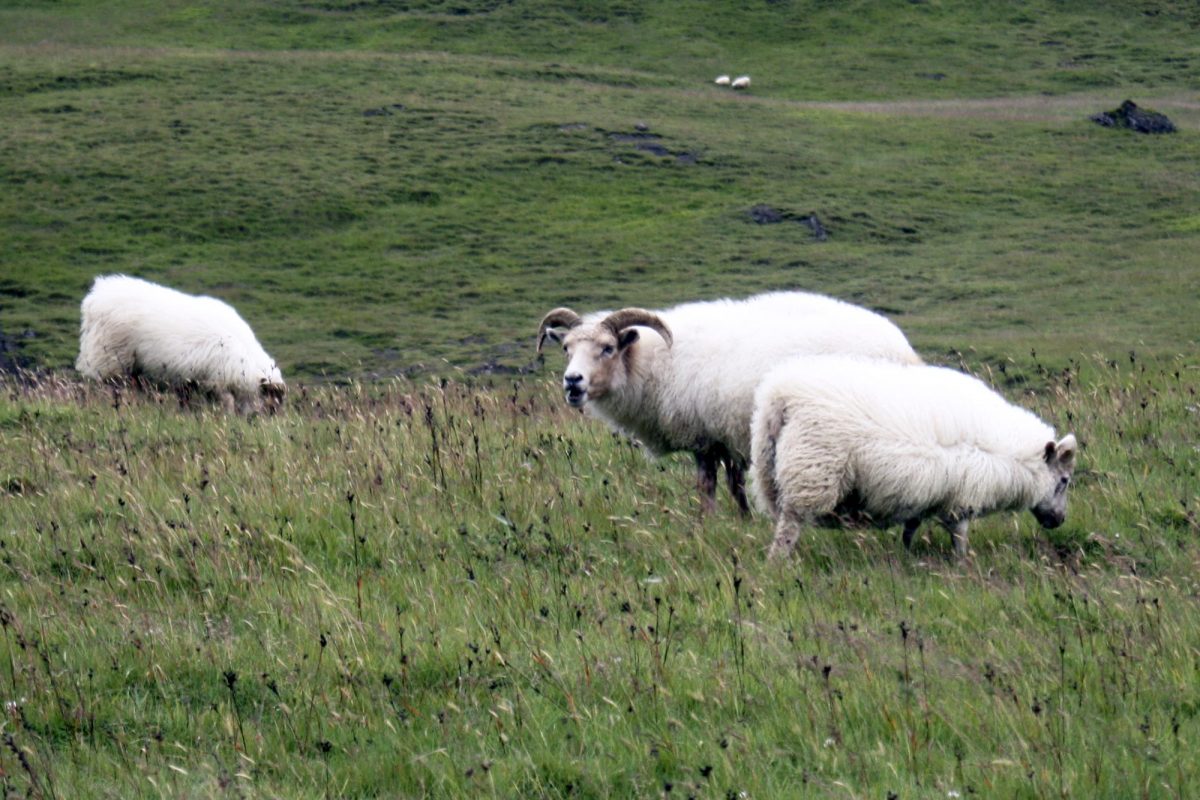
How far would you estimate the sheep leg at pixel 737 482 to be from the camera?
1016 centimetres

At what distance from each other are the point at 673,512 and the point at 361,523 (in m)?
1.97

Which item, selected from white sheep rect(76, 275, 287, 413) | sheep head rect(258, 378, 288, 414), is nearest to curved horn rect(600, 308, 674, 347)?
sheep head rect(258, 378, 288, 414)

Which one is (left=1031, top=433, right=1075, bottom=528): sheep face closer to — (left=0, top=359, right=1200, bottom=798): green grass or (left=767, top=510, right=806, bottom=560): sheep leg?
(left=0, top=359, right=1200, bottom=798): green grass

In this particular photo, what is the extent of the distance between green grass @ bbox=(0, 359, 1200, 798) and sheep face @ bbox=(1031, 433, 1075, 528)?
0.49ft

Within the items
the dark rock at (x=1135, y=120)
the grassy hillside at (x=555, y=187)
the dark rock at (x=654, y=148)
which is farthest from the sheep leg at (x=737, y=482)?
the dark rock at (x=1135, y=120)

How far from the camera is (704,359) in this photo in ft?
35.1

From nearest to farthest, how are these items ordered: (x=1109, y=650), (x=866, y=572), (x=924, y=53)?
(x=1109, y=650) < (x=866, y=572) < (x=924, y=53)

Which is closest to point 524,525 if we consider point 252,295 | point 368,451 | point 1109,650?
point 368,451

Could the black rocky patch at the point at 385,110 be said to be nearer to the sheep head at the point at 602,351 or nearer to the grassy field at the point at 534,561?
the grassy field at the point at 534,561

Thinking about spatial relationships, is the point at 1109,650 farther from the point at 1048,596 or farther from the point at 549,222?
the point at 549,222

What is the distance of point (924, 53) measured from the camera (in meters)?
59.1

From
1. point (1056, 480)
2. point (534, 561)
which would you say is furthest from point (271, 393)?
point (1056, 480)

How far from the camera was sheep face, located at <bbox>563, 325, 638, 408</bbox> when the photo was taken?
10.9 m

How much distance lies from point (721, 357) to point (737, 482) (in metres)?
1.02
